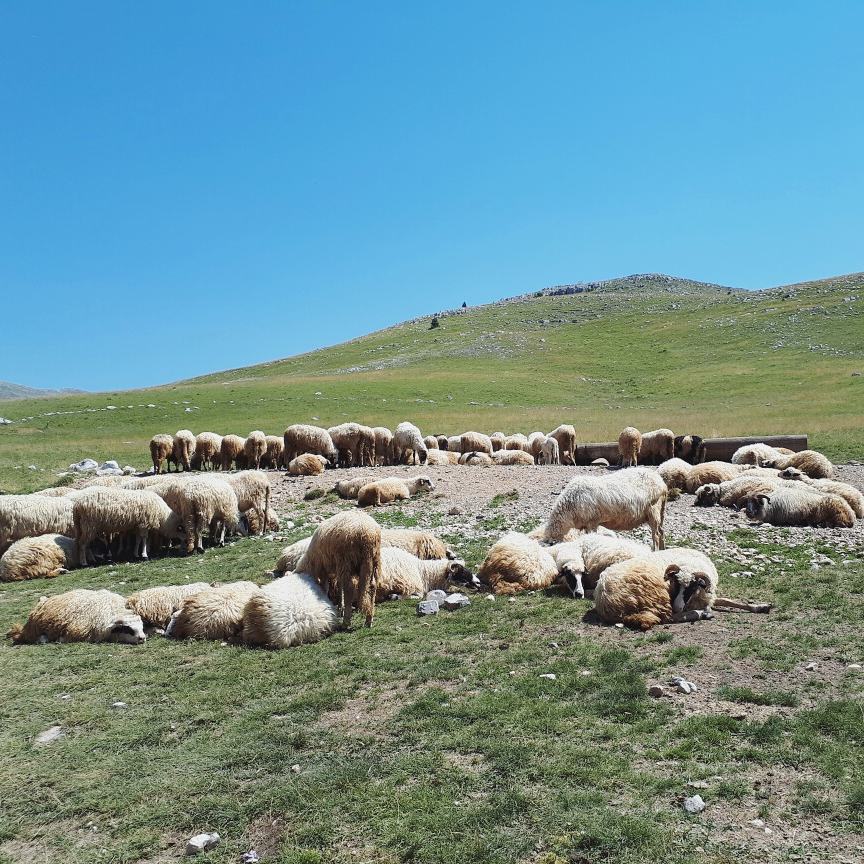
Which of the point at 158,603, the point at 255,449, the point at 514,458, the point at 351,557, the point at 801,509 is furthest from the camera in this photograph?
the point at 255,449

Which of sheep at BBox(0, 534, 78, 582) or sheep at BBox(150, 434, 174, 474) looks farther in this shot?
sheep at BBox(150, 434, 174, 474)

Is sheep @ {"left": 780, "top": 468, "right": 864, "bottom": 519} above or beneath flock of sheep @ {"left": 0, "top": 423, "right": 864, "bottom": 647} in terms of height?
beneath

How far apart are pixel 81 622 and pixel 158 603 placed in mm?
1016

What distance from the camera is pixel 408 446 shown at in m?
28.1

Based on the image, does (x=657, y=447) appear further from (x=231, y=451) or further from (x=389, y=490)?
(x=231, y=451)

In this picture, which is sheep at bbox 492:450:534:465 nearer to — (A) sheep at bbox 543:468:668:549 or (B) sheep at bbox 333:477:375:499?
(B) sheep at bbox 333:477:375:499

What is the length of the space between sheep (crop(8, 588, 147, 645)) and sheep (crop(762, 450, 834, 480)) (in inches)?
717

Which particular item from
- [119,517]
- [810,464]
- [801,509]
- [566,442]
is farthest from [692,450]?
[119,517]

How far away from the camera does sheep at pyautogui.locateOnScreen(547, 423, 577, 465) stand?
27125 mm

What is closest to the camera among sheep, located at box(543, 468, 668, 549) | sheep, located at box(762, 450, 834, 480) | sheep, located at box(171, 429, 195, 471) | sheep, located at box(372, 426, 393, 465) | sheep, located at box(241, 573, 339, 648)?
sheep, located at box(241, 573, 339, 648)

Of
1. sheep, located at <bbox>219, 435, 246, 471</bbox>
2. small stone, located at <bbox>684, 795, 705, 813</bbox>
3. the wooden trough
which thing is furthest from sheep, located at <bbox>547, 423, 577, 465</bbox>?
small stone, located at <bbox>684, 795, 705, 813</bbox>

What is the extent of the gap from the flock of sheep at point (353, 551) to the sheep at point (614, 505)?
25 mm

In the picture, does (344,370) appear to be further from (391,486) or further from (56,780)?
(56,780)

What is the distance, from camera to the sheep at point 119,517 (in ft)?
45.3
